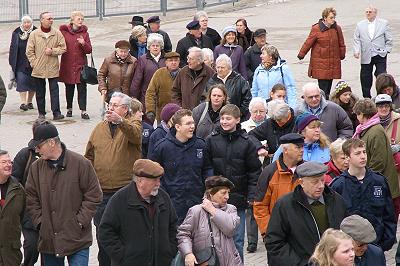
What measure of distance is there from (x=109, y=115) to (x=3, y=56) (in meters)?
15.3

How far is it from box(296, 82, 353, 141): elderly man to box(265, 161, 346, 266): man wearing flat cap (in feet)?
12.3

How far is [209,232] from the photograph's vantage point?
10688 millimetres

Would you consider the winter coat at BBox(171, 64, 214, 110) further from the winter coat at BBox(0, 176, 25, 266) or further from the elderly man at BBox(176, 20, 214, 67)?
the winter coat at BBox(0, 176, 25, 266)

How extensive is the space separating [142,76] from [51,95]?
3182mm

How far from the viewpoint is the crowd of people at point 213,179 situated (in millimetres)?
9852

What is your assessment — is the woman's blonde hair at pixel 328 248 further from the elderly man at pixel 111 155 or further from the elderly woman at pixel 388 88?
the elderly woman at pixel 388 88

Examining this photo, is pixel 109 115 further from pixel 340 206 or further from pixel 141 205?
pixel 340 206

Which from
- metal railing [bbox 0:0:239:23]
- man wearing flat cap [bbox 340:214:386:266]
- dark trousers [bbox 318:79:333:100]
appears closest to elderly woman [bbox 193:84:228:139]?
Result: man wearing flat cap [bbox 340:214:386:266]

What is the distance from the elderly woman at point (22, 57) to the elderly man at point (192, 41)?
8.94 ft

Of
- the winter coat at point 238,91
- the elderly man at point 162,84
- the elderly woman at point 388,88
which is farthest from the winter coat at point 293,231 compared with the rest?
the elderly man at point 162,84

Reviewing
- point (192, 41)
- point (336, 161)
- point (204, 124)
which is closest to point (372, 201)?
point (336, 161)

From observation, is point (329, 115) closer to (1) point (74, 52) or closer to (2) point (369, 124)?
(2) point (369, 124)

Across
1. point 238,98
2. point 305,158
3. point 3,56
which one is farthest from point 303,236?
point 3,56

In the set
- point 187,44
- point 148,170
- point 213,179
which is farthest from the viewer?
point 187,44
